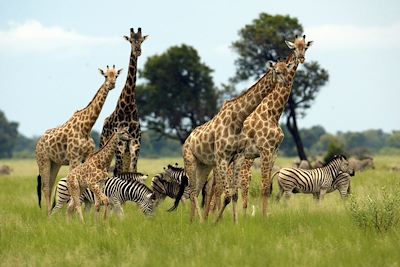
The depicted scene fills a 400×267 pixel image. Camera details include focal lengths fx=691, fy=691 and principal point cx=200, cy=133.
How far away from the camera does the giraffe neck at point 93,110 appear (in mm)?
13358

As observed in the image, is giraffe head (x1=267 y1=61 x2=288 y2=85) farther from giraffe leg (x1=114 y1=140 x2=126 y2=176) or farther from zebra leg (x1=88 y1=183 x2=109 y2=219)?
giraffe leg (x1=114 y1=140 x2=126 y2=176)

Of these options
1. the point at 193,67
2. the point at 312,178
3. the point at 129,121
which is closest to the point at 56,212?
the point at 129,121

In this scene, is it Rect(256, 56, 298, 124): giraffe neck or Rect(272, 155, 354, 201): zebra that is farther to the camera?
Rect(272, 155, 354, 201): zebra

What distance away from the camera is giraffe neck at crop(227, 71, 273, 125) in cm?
1120

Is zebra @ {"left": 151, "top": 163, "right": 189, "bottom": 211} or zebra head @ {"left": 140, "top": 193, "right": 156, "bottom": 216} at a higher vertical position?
zebra @ {"left": 151, "top": 163, "right": 189, "bottom": 211}

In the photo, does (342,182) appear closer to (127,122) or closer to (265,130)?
(265,130)

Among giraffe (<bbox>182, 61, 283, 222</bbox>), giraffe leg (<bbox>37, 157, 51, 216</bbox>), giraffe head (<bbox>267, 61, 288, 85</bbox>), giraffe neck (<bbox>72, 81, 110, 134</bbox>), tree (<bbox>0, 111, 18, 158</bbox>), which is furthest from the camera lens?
tree (<bbox>0, 111, 18, 158</bbox>)

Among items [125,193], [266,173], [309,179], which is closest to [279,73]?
[266,173]

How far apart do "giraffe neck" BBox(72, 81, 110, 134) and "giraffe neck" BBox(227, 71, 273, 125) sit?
3.20 metres

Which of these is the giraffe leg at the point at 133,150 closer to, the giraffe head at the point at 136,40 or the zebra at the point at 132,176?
the zebra at the point at 132,176

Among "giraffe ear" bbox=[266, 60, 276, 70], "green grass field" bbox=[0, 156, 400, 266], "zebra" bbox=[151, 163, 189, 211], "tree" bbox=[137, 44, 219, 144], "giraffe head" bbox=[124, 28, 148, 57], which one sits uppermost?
"tree" bbox=[137, 44, 219, 144]

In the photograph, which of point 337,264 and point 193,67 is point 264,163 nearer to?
point 337,264

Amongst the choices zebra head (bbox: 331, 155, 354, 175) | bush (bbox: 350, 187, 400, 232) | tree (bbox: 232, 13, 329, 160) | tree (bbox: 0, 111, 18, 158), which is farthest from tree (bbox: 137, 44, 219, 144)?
tree (bbox: 0, 111, 18, 158)

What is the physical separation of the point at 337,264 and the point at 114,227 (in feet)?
13.0
